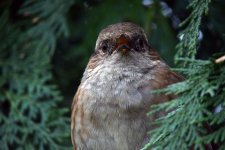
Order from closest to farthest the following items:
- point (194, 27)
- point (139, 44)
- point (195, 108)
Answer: point (195, 108), point (194, 27), point (139, 44)

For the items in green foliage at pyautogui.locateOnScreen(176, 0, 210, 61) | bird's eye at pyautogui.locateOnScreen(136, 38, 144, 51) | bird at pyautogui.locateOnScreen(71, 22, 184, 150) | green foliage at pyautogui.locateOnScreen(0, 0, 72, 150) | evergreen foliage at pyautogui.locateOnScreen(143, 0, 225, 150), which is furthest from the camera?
green foliage at pyautogui.locateOnScreen(0, 0, 72, 150)

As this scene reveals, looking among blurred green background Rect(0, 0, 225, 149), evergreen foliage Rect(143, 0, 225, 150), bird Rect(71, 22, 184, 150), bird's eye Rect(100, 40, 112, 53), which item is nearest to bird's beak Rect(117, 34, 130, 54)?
bird Rect(71, 22, 184, 150)

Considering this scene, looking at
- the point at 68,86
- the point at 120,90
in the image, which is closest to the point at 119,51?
the point at 120,90

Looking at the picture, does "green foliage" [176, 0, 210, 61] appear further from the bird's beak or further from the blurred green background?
the blurred green background

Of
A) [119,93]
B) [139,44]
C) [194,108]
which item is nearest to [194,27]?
[194,108]

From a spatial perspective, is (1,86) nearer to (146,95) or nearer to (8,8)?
(8,8)

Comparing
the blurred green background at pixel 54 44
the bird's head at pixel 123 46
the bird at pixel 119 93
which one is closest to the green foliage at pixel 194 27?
the bird at pixel 119 93

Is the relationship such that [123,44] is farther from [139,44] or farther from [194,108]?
[194,108]
